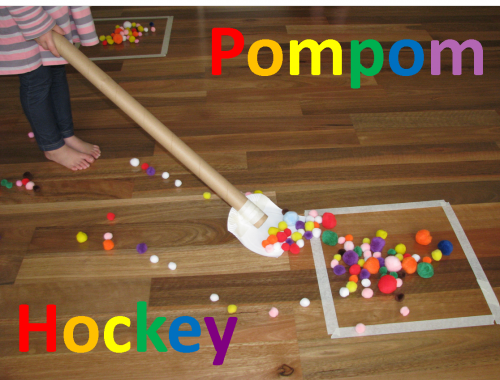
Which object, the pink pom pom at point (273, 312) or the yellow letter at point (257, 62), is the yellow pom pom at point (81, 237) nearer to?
the pink pom pom at point (273, 312)

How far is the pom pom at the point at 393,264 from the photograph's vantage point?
54.0 inches

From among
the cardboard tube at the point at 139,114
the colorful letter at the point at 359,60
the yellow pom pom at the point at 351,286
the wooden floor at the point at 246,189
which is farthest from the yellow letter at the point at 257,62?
the yellow pom pom at the point at 351,286

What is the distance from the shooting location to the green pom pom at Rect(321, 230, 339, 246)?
145cm

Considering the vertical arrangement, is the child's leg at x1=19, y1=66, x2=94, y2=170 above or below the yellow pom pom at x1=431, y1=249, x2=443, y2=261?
above

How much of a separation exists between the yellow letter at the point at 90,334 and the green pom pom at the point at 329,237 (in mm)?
764

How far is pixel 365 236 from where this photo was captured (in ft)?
4.92

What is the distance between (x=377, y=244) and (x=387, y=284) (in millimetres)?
145

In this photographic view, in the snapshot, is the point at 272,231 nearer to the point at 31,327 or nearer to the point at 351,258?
the point at 351,258

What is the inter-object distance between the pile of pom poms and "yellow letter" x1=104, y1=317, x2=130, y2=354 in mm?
1810

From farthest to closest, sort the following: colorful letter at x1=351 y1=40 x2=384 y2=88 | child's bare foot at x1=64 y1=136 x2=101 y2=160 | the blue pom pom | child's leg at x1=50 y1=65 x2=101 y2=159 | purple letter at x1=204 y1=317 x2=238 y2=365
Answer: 1. colorful letter at x1=351 y1=40 x2=384 y2=88
2. child's bare foot at x1=64 y1=136 x2=101 y2=160
3. child's leg at x1=50 y1=65 x2=101 y2=159
4. the blue pom pom
5. purple letter at x1=204 y1=317 x2=238 y2=365

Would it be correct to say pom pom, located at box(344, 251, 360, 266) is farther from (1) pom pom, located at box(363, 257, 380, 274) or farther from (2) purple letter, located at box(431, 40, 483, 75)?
(2) purple letter, located at box(431, 40, 483, 75)

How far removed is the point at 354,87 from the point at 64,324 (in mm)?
1698

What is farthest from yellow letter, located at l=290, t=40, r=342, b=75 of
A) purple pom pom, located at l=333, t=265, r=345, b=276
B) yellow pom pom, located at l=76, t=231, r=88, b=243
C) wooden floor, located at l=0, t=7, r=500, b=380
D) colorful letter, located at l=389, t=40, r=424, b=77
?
yellow pom pom, located at l=76, t=231, r=88, b=243

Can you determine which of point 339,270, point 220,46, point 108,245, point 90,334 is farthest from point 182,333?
point 220,46
